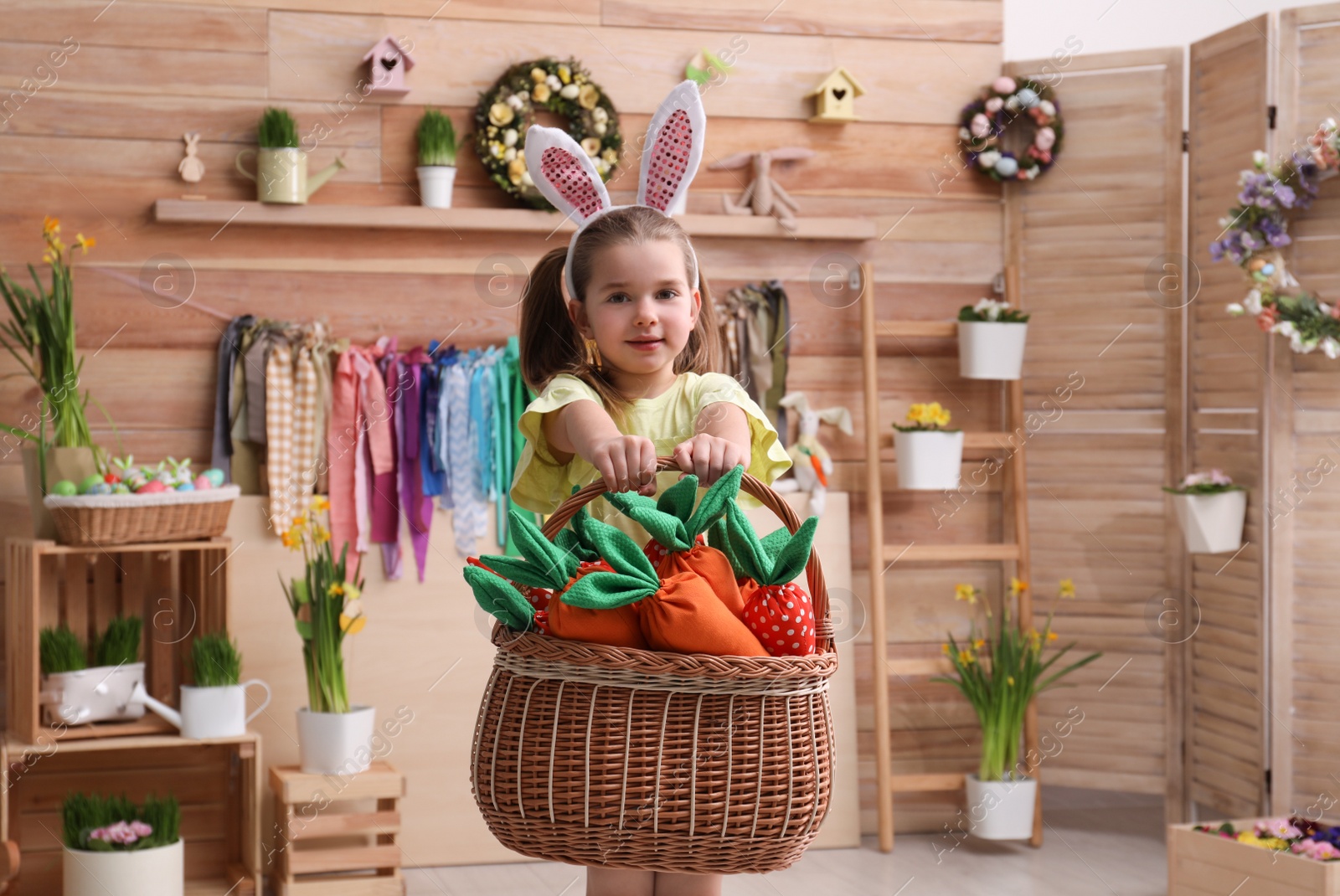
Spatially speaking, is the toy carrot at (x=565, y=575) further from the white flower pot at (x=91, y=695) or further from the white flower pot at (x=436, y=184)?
the white flower pot at (x=436, y=184)

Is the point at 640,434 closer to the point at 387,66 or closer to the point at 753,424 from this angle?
the point at 753,424

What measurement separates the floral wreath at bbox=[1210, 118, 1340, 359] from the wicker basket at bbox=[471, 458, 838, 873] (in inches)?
88.3

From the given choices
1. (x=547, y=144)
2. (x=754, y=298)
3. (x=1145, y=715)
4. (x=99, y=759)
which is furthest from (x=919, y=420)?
(x=99, y=759)

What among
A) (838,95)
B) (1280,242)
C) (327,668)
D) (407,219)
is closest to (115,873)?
(327,668)

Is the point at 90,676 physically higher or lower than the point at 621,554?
lower

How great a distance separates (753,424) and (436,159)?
200 centimetres

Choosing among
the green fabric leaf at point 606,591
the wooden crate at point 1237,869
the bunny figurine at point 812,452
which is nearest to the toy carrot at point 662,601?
the green fabric leaf at point 606,591

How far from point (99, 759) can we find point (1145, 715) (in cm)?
275

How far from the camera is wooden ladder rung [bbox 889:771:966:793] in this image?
11.7 ft

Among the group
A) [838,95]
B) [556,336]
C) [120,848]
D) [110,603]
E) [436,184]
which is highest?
[838,95]

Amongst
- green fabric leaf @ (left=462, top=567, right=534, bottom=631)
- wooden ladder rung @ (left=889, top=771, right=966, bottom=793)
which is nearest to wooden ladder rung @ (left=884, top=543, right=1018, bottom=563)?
wooden ladder rung @ (left=889, top=771, right=966, bottom=793)

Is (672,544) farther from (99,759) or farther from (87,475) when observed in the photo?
(99,759)

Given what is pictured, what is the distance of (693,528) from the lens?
1.39 meters

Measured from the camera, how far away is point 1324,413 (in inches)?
126
